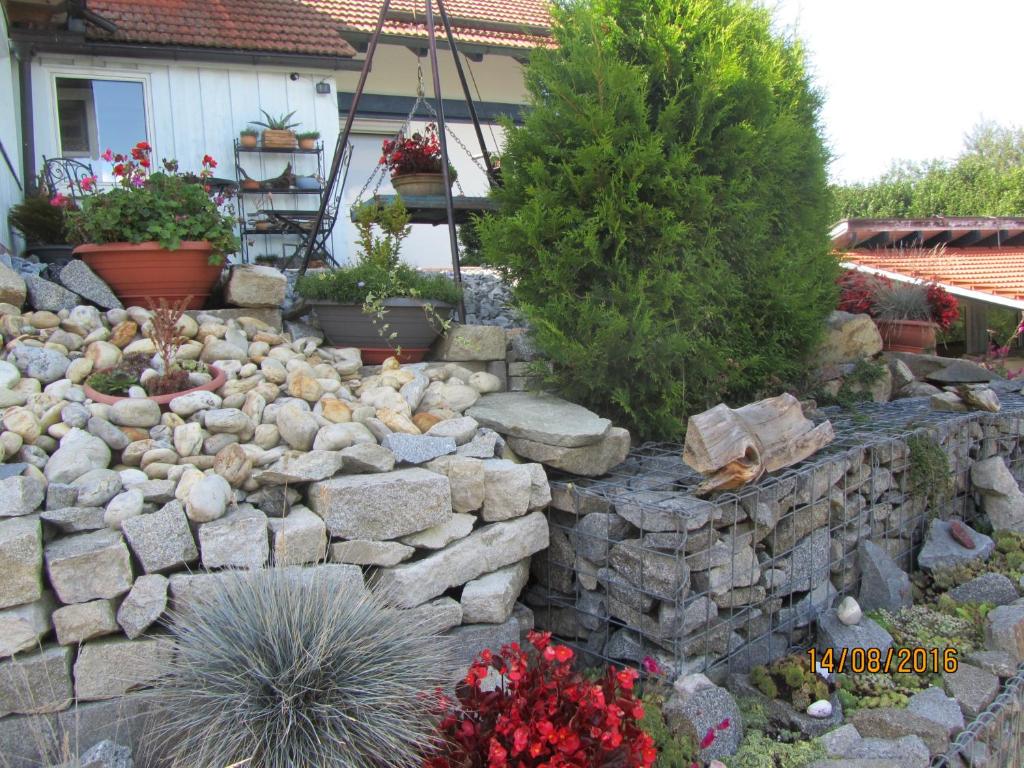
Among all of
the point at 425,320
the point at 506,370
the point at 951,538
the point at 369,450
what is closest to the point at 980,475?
the point at 951,538

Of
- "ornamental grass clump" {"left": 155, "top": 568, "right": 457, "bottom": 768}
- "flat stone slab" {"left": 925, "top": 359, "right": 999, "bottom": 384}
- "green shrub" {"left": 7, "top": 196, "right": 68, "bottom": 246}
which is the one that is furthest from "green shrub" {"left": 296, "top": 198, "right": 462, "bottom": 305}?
"flat stone slab" {"left": 925, "top": 359, "right": 999, "bottom": 384}

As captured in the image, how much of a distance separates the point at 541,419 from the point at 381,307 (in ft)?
3.62

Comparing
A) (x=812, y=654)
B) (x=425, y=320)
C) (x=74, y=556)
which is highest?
(x=425, y=320)

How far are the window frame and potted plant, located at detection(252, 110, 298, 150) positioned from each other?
1.01 m

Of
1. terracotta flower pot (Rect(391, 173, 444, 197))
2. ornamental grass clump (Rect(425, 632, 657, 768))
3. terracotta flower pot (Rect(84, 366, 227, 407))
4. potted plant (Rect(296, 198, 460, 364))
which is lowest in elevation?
ornamental grass clump (Rect(425, 632, 657, 768))

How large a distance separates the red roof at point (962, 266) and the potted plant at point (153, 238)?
22.5 ft

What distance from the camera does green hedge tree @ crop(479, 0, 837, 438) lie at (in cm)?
366

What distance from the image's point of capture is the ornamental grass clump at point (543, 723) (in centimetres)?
225

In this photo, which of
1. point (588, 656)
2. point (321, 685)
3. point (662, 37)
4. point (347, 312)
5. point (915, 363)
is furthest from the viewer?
point (915, 363)

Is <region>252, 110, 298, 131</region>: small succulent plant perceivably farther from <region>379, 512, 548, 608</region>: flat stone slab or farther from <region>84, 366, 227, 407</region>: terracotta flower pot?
<region>379, 512, 548, 608</region>: flat stone slab

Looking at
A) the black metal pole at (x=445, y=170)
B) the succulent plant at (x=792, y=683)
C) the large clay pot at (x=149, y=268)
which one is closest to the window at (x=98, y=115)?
the large clay pot at (x=149, y=268)

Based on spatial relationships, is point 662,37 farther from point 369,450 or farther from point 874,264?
point 874,264

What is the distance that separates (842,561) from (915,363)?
274 cm

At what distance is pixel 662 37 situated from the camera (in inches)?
153
